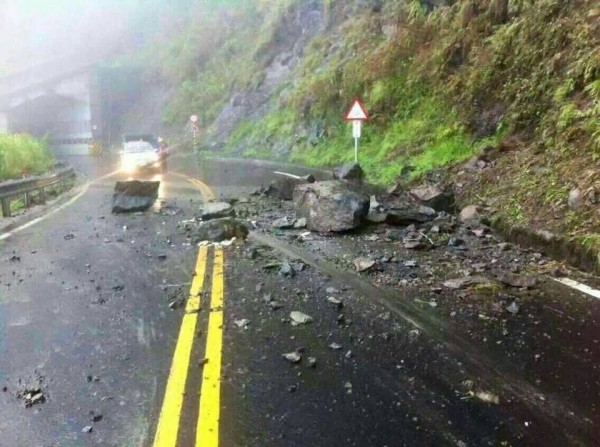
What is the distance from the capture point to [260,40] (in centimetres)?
3856

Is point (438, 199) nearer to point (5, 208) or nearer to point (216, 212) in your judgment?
point (216, 212)

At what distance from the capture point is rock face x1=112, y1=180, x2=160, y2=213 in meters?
12.4

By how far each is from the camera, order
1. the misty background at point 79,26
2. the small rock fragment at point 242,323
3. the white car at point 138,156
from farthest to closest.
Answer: the misty background at point 79,26
the white car at point 138,156
the small rock fragment at point 242,323

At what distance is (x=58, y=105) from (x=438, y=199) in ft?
160

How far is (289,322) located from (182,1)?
207ft

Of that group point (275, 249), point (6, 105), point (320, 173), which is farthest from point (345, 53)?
point (6, 105)

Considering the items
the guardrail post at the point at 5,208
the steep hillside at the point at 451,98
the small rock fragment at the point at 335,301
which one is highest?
the steep hillside at the point at 451,98

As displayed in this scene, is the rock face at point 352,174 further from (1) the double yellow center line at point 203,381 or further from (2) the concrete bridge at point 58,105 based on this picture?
(2) the concrete bridge at point 58,105

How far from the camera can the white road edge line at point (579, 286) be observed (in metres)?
5.98

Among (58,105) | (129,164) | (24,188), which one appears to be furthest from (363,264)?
(58,105)

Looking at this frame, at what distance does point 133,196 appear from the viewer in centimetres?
1260

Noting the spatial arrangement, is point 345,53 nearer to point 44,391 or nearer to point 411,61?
point 411,61

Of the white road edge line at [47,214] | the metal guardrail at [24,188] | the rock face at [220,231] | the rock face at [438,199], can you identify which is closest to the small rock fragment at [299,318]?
the rock face at [220,231]

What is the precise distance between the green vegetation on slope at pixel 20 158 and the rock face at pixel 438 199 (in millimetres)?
14487
